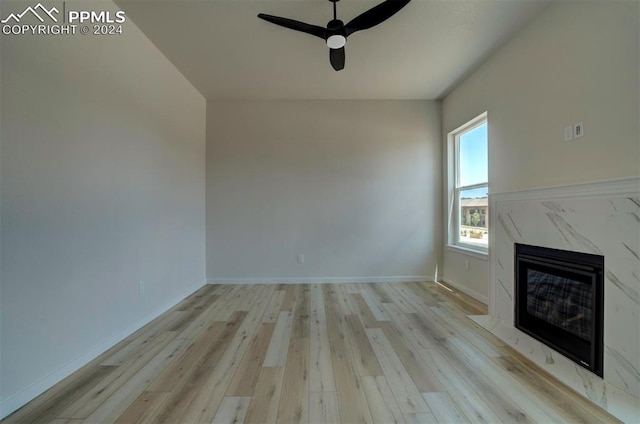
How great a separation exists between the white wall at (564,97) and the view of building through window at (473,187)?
348 millimetres

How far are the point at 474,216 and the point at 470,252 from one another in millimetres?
491

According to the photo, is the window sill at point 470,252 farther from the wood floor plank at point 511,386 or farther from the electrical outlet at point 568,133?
the electrical outlet at point 568,133

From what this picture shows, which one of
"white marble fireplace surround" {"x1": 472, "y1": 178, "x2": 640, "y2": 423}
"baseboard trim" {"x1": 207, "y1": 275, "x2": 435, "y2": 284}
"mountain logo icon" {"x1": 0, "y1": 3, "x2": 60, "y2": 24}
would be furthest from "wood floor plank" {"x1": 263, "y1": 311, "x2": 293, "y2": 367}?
"mountain logo icon" {"x1": 0, "y1": 3, "x2": 60, "y2": 24}

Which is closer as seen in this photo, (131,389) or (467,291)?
(131,389)

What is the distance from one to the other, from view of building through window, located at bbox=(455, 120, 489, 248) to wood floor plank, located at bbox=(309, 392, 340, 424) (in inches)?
105

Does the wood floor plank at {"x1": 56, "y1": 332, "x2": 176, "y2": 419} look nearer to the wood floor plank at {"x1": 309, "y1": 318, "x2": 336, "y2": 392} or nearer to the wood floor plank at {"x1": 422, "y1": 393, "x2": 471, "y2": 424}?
the wood floor plank at {"x1": 309, "y1": 318, "x2": 336, "y2": 392}

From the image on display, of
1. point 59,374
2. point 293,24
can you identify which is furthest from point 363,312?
point 293,24

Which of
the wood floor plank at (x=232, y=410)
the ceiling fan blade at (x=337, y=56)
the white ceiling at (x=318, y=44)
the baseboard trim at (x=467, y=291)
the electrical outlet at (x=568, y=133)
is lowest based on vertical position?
the wood floor plank at (x=232, y=410)

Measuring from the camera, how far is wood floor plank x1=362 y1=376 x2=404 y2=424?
4.44 feet

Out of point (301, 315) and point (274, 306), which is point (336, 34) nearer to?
point (301, 315)

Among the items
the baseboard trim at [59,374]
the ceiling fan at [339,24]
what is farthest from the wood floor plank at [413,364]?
the ceiling fan at [339,24]

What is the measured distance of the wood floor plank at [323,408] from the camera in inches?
53.2

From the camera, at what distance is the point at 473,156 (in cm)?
345

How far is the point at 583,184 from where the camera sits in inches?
69.3
